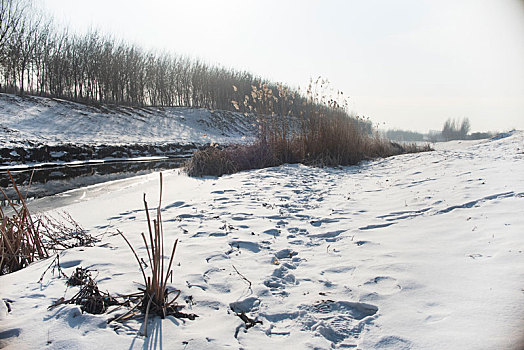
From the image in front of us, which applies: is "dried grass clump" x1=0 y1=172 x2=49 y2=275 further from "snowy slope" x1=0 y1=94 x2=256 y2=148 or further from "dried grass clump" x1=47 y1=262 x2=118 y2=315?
"snowy slope" x1=0 y1=94 x2=256 y2=148

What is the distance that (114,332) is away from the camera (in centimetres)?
117

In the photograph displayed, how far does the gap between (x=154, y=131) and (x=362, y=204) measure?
18.5m

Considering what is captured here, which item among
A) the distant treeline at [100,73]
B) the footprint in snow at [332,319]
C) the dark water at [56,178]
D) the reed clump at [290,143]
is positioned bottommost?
the footprint in snow at [332,319]

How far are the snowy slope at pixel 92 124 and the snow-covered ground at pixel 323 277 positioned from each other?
5890 mm

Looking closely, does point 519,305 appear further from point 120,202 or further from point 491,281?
point 120,202

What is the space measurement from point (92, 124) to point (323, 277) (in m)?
18.7

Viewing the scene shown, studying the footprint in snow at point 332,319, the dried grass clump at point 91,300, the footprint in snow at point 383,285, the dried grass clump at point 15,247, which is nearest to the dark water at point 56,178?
the dried grass clump at point 15,247

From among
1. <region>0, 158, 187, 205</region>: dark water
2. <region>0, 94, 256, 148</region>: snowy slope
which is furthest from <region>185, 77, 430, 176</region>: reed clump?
<region>0, 158, 187, 205</region>: dark water

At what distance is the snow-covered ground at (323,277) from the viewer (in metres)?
1.15

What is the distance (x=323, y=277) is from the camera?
5.84 ft

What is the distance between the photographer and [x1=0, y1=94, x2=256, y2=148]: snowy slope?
39.2 ft

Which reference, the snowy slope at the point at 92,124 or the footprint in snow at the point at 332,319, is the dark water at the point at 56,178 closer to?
the snowy slope at the point at 92,124

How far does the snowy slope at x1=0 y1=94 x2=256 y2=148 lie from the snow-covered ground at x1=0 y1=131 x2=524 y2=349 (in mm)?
5890

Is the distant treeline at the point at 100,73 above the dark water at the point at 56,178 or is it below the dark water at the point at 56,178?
above
